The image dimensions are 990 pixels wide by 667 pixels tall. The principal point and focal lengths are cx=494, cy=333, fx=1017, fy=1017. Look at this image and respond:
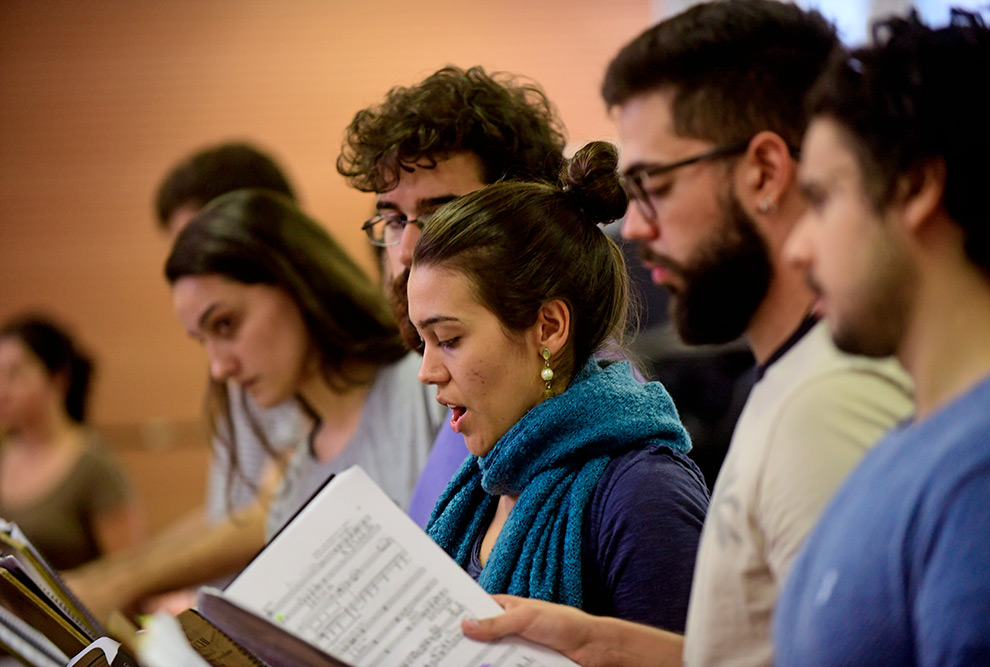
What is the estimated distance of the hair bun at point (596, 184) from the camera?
1.41 m

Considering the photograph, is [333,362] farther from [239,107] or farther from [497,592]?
[239,107]

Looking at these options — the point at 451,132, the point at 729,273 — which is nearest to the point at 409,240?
the point at 451,132

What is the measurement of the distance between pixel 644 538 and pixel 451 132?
2.54 feet

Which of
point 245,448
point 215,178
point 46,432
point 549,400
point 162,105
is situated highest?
point 162,105

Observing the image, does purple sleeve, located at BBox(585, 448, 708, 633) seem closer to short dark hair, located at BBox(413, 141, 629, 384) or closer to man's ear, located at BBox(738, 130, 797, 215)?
short dark hair, located at BBox(413, 141, 629, 384)

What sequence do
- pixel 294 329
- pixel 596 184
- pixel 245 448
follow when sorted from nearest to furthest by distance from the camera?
pixel 596 184, pixel 294 329, pixel 245 448

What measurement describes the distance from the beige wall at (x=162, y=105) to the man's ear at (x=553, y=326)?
3259mm

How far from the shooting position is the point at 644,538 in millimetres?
1160

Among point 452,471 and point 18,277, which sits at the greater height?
point 18,277

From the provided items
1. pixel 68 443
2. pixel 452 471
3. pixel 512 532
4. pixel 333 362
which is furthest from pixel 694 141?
pixel 68 443

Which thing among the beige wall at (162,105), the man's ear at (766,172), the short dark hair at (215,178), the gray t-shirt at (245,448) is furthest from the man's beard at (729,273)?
the beige wall at (162,105)

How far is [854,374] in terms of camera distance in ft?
3.16

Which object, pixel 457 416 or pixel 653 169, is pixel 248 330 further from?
pixel 653 169

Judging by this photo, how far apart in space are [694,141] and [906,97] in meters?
0.32
